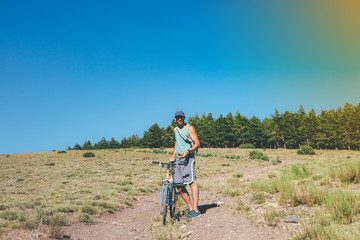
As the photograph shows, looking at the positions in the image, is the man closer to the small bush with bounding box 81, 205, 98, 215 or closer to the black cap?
the black cap

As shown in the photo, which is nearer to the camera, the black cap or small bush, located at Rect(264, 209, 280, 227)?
small bush, located at Rect(264, 209, 280, 227)

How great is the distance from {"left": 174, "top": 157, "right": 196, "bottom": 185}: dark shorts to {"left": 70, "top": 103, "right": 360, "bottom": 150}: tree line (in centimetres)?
6213

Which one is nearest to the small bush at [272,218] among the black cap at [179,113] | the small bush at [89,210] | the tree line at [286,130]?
the black cap at [179,113]

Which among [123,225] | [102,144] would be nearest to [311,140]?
[123,225]

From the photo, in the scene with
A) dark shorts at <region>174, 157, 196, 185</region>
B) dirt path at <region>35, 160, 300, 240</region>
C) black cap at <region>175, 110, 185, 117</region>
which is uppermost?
black cap at <region>175, 110, 185, 117</region>

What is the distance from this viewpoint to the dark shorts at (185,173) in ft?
18.0

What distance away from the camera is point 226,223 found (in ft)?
16.4

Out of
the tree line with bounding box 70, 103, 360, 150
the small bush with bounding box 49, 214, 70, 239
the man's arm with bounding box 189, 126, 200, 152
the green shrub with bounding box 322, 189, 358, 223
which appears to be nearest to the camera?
the green shrub with bounding box 322, 189, 358, 223

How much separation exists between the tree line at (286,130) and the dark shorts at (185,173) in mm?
62126

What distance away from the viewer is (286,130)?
224 feet

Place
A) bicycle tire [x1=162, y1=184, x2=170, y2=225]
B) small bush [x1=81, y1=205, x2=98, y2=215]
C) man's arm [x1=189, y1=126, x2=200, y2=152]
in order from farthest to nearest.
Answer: small bush [x1=81, y1=205, x2=98, y2=215] < man's arm [x1=189, y1=126, x2=200, y2=152] < bicycle tire [x1=162, y1=184, x2=170, y2=225]

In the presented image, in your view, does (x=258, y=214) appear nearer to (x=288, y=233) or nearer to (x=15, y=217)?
(x=288, y=233)

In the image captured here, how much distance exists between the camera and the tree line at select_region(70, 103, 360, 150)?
59.3 meters

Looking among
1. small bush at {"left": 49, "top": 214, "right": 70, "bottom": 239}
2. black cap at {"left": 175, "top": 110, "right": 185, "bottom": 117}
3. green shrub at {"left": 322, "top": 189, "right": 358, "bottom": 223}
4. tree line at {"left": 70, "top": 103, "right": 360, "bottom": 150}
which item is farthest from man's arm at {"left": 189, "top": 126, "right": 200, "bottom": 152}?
tree line at {"left": 70, "top": 103, "right": 360, "bottom": 150}
